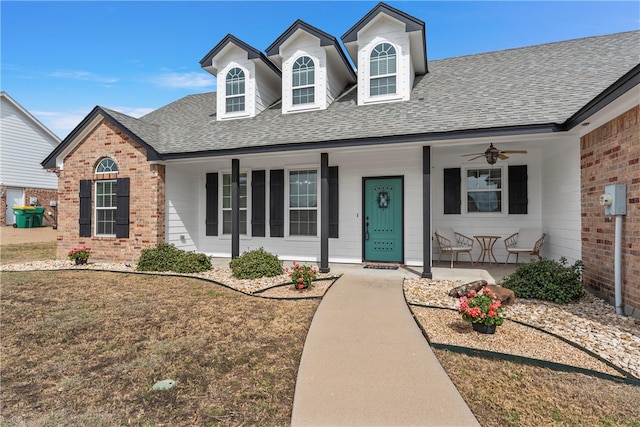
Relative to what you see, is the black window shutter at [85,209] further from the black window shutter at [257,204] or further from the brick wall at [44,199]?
the brick wall at [44,199]

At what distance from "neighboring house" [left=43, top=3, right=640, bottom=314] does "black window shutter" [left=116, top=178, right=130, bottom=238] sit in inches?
1.5

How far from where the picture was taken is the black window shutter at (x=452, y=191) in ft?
30.7

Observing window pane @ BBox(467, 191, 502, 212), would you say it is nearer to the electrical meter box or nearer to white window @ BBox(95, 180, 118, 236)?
the electrical meter box

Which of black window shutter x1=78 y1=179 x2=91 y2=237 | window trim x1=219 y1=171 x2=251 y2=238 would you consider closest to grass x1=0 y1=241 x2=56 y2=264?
black window shutter x1=78 y1=179 x2=91 y2=237

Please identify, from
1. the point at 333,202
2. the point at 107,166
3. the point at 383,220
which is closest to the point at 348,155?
the point at 333,202

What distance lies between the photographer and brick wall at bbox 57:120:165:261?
946cm

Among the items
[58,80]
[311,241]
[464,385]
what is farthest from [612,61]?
[58,80]

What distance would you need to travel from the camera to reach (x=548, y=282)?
18.6ft

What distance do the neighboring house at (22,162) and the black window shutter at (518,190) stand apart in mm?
25917

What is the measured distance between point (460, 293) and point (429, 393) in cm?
319

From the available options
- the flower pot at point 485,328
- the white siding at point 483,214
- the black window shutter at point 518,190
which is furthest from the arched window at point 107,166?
the black window shutter at point 518,190

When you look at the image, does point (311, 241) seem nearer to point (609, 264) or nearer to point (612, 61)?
point (609, 264)

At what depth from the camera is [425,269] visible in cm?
726

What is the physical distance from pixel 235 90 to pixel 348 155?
4489 mm
